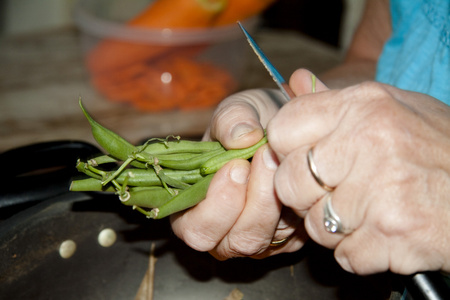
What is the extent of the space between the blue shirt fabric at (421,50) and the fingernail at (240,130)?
1.30ft

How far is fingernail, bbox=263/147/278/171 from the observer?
0.60m

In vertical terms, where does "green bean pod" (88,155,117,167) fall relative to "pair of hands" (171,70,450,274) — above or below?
below

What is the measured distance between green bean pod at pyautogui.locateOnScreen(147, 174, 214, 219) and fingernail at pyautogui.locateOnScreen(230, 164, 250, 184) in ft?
0.14

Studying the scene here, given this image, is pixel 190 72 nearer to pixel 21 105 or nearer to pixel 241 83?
pixel 241 83

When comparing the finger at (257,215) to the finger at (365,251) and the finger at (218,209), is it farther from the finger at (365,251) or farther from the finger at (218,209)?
the finger at (365,251)

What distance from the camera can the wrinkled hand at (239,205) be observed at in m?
0.62

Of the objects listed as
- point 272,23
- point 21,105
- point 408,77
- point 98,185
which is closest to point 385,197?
point 98,185

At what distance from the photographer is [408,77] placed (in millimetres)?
872

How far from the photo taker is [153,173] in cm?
66

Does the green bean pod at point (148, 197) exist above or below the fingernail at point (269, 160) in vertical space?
below

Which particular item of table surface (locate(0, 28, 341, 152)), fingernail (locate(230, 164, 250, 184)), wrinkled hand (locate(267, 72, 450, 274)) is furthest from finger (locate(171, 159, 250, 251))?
table surface (locate(0, 28, 341, 152))

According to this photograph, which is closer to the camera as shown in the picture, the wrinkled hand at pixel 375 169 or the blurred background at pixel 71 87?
the wrinkled hand at pixel 375 169

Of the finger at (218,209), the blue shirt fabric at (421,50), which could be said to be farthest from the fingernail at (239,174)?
the blue shirt fabric at (421,50)

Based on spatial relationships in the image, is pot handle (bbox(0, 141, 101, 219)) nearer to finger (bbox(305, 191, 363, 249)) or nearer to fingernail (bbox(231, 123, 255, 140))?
fingernail (bbox(231, 123, 255, 140))
